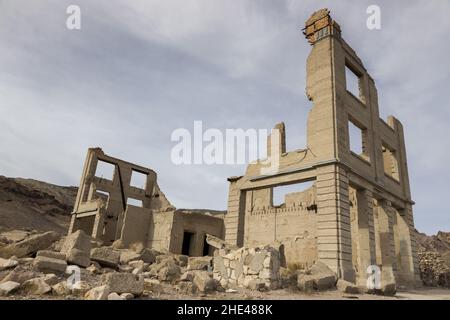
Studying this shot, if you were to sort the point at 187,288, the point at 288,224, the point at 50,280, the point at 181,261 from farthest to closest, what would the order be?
1. the point at 288,224
2. the point at 181,261
3. the point at 187,288
4. the point at 50,280

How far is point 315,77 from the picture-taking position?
14117mm

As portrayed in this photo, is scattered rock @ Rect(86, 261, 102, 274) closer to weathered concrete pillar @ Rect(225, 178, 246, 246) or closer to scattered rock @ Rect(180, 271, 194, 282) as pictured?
scattered rock @ Rect(180, 271, 194, 282)

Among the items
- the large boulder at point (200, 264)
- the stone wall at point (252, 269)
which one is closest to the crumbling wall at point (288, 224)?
the large boulder at point (200, 264)

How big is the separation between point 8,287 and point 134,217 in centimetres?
1591

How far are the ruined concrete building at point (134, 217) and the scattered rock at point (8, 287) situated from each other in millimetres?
12056

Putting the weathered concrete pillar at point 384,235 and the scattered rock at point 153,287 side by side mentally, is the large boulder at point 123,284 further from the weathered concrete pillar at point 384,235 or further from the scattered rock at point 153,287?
the weathered concrete pillar at point 384,235

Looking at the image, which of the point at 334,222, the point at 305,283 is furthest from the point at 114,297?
the point at 334,222

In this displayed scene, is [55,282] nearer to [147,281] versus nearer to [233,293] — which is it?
[147,281]

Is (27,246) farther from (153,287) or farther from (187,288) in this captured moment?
(187,288)

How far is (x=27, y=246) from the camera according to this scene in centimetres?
805

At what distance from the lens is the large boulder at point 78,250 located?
23.0 ft
